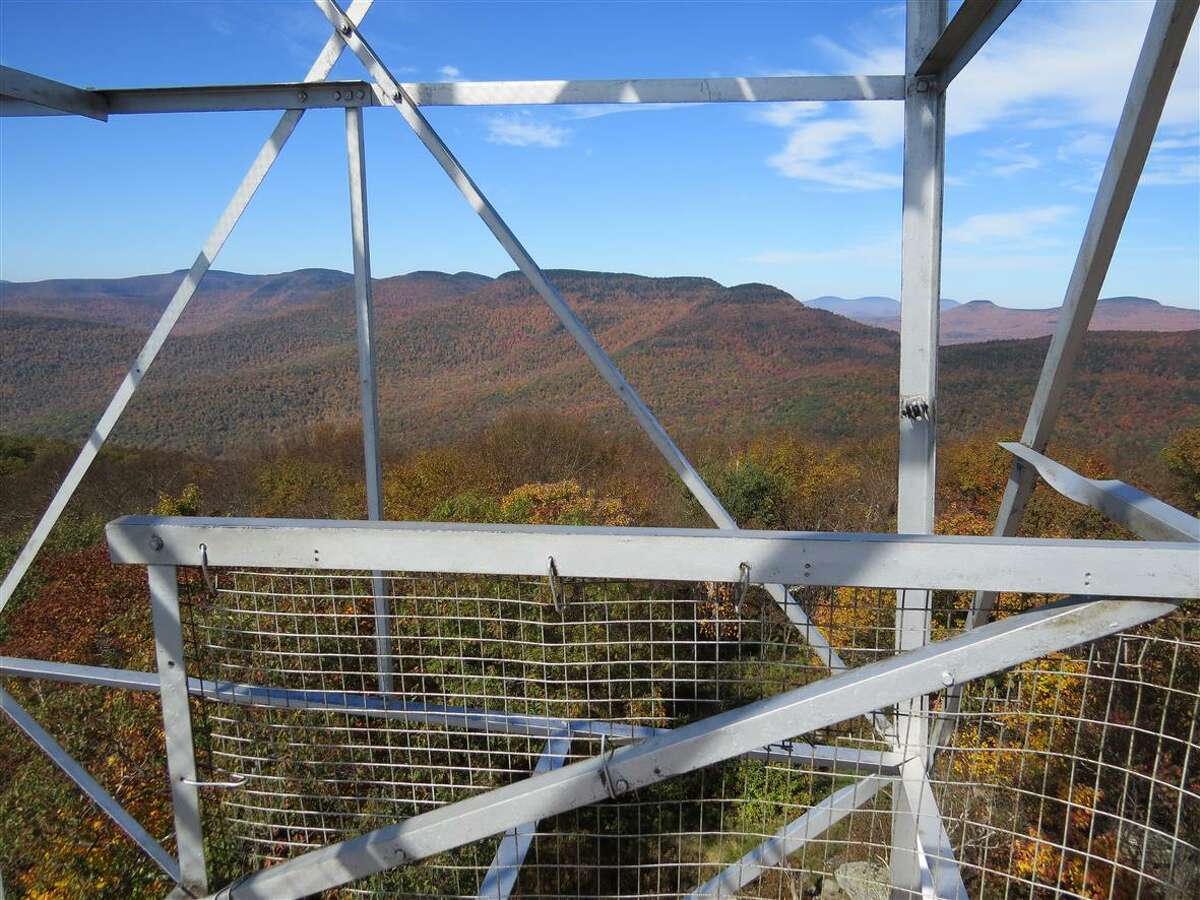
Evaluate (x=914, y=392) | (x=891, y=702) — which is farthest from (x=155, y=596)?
(x=914, y=392)

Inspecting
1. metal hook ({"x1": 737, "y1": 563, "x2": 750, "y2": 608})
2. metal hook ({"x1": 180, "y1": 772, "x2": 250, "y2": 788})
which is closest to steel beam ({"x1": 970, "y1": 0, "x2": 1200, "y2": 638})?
metal hook ({"x1": 737, "y1": 563, "x2": 750, "y2": 608})

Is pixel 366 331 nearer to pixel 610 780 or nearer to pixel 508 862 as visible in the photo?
pixel 508 862

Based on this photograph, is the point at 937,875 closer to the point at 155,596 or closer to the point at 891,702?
the point at 891,702

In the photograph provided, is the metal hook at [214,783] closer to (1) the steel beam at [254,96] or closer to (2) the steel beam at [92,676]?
(2) the steel beam at [92,676]

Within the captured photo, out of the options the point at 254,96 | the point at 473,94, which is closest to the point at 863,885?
the point at 473,94

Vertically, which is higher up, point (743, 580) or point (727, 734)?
point (743, 580)

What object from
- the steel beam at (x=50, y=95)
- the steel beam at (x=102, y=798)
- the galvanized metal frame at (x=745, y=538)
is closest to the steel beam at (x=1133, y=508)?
the galvanized metal frame at (x=745, y=538)
